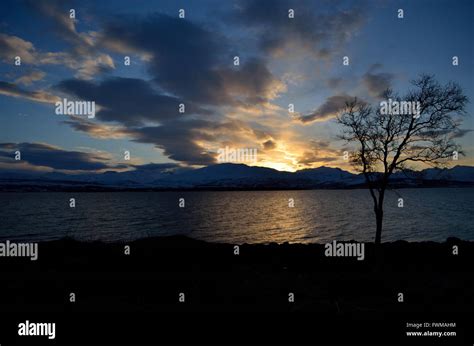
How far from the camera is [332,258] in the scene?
20.0m

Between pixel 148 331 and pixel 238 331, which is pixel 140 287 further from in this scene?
pixel 238 331

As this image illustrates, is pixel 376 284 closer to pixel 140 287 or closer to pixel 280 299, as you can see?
pixel 280 299

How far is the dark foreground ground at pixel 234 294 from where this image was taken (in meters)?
8.91

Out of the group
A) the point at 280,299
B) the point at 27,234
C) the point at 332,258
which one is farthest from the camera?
Result: the point at 27,234

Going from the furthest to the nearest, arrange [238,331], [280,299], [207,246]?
1. [207,246]
2. [280,299]
3. [238,331]

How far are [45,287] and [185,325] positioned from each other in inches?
342

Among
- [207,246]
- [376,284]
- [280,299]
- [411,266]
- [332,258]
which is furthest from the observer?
[207,246]

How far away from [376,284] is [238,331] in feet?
30.7

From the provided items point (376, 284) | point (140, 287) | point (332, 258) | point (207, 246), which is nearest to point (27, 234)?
point (207, 246)

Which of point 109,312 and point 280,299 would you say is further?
point 280,299

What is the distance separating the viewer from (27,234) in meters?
53.1

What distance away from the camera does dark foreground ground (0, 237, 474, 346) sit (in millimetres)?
8914

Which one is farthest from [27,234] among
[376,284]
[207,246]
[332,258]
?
[376,284]

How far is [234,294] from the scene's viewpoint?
1291cm
